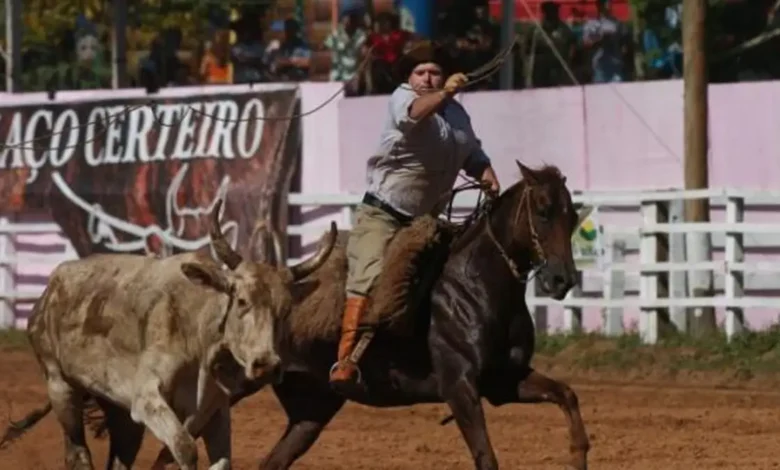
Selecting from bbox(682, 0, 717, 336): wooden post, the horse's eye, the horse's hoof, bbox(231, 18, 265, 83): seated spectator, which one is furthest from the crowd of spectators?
the horse's hoof

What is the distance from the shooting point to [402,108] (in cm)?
1092

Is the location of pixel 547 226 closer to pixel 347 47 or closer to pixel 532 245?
pixel 532 245

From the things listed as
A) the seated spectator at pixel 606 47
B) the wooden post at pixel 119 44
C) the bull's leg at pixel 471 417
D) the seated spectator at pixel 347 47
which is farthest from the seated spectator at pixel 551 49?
the bull's leg at pixel 471 417

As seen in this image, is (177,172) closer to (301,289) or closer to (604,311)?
(604,311)

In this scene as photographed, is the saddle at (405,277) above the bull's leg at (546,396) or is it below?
above

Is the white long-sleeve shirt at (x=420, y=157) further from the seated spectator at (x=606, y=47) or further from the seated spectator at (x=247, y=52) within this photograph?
the seated spectator at (x=247, y=52)

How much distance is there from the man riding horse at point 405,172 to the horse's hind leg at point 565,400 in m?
0.90

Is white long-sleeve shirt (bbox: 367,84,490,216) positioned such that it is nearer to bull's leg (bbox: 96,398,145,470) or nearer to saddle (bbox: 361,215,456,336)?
saddle (bbox: 361,215,456,336)

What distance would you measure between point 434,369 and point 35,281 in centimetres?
1286

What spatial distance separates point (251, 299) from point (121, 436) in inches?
67.1

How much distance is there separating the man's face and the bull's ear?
164 cm

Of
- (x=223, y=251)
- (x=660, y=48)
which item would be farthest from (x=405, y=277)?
(x=660, y=48)

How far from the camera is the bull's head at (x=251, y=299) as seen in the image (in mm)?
9539

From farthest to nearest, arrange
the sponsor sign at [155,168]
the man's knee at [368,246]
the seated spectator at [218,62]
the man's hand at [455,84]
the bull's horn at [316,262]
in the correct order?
1. the seated spectator at [218,62]
2. the sponsor sign at [155,168]
3. the man's knee at [368,246]
4. the man's hand at [455,84]
5. the bull's horn at [316,262]
